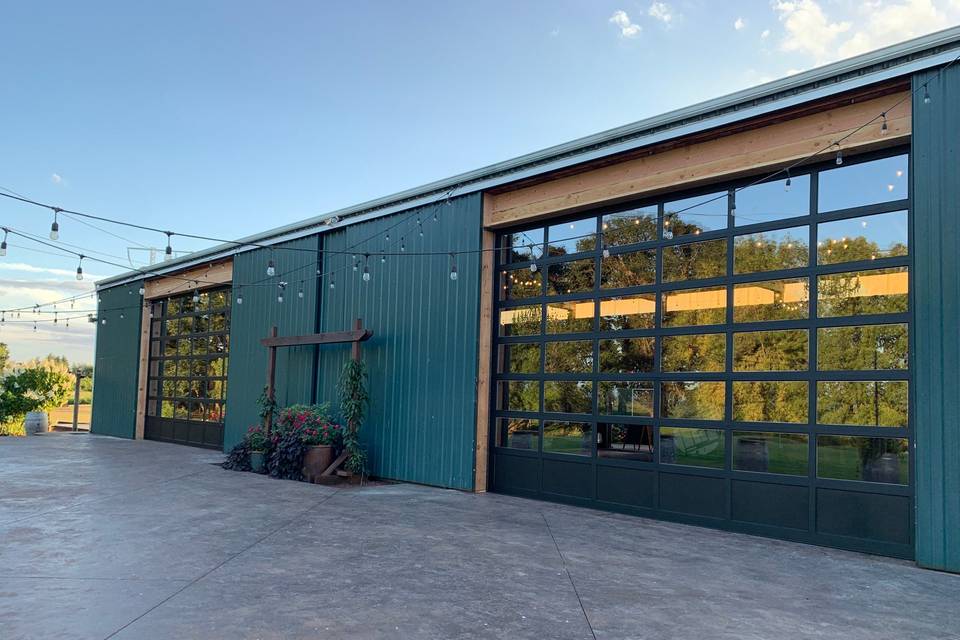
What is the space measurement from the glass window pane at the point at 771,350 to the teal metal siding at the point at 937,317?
1059 mm

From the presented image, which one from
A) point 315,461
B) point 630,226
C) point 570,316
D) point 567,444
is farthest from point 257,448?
point 630,226

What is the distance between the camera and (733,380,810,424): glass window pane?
21.0ft

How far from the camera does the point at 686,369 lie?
7.27m

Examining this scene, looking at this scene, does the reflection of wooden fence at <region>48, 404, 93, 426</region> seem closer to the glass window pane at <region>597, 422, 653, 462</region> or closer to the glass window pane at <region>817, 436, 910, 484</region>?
the glass window pane at <region>597, 422, 653, 462</region>

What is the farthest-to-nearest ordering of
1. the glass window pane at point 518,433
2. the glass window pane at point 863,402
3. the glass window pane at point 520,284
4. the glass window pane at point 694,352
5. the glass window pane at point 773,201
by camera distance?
the glass window pane at point 520,284, the glass window pane at point 518,433, the glass window pane at point 694,352, the glass window pane at point 773,201, the glass window pane at point 863,402

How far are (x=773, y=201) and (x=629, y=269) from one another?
71.5 inches

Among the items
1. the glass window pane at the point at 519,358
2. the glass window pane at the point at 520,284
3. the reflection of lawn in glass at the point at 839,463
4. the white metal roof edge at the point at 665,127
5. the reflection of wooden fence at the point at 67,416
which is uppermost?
the white metal roof edge at the point at 665,127

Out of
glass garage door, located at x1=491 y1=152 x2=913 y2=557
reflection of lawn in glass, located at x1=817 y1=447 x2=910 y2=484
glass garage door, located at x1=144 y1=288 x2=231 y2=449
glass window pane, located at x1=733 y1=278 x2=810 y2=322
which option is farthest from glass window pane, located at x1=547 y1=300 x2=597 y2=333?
glass garage door, located at x1=144 y1=288 x2=231 y2=449

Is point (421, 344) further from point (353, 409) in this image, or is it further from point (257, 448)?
point (257, 448)

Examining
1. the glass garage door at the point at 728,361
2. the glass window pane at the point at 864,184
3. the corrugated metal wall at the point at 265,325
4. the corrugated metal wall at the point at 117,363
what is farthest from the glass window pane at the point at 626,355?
the corrugated metal wall at the point at 117,363

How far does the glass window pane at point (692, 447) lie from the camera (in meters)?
6.88

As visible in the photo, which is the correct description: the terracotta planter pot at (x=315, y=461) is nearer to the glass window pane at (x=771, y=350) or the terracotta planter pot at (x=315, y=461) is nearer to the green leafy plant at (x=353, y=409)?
the green leafy plant at (x=353, y=409)

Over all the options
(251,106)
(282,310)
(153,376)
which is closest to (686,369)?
(282,310)

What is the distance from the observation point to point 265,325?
1292cm
